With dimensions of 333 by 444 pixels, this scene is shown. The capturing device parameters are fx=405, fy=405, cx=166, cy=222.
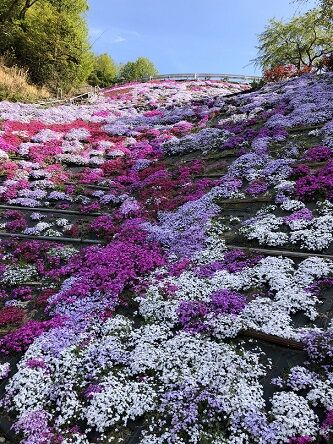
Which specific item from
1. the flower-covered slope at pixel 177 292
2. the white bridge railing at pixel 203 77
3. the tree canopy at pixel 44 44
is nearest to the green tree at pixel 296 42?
the white bridge railing at pixel 203 77

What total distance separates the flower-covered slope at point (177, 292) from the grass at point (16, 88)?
486 inches

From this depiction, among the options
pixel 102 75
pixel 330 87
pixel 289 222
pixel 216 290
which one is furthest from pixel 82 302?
pixel 102 75

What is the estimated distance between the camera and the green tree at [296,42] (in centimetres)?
4338

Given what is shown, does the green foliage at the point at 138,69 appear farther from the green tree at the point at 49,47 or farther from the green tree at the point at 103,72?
the green tree at the point at 49,47

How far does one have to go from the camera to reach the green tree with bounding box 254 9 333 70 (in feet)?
142

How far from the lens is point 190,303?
9.62m

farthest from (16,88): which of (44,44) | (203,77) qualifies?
(203,77)

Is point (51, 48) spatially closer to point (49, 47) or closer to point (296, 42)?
point (49, 47)

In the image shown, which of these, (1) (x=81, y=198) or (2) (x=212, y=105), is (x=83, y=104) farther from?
(1) (x=81, y=198)

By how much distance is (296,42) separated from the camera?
46062mm

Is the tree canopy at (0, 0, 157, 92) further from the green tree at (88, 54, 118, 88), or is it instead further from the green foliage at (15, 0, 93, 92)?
the green tree at (88, 54, 118, 88)

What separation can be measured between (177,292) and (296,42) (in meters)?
44.7

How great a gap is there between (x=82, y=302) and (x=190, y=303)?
9.38ft

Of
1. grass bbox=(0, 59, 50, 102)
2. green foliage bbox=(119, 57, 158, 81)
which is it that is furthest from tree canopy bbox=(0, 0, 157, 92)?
green foliage bbox=(119, 57, 158, 81)
